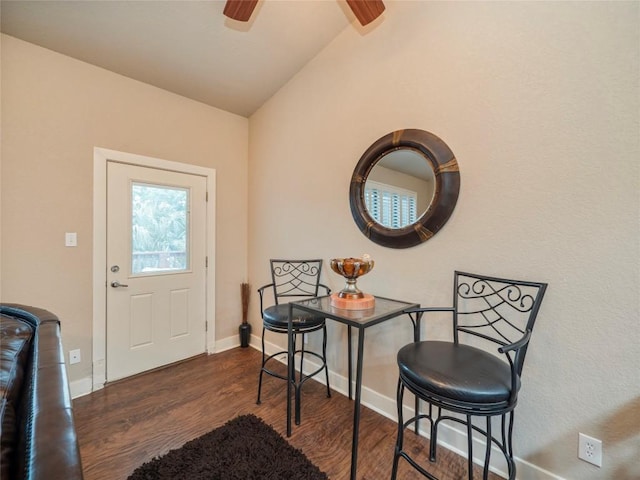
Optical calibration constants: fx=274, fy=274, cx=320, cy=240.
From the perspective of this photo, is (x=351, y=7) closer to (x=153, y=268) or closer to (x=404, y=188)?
(x=404, y=188)

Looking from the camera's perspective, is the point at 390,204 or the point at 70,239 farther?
the point at 70,239

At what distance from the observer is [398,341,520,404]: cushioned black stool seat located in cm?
108

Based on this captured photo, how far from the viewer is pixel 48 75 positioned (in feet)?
6.77

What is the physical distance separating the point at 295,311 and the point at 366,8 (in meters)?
2.14

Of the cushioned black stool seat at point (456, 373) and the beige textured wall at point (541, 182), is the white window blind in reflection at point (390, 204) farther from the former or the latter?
the cushioned black stool seat at point (456, 373)

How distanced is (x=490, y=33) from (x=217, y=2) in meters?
1.77

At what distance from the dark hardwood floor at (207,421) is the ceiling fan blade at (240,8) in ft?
8.75

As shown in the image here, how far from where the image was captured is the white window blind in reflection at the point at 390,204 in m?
1.86

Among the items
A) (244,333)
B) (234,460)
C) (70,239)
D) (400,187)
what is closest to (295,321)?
(234,460)

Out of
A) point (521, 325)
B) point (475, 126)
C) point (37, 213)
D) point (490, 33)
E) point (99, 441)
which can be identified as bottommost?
point (99, 441)

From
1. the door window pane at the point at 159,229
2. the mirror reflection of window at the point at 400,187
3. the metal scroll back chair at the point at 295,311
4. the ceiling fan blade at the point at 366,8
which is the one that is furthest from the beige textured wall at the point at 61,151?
the mirror reflection of window at the point at 400,187

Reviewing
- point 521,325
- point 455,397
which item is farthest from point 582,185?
point 455,397

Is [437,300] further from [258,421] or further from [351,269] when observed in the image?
[258,421]

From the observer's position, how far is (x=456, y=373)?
1.18m
